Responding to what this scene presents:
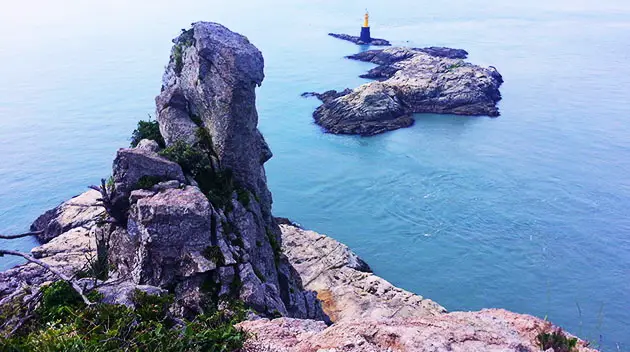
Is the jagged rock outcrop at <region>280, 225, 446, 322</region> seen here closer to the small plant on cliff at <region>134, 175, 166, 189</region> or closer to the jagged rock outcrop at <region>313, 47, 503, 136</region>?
the small plant on cliff at <region>134, 175, 166, 189</region>

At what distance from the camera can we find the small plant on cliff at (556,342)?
9.50 metres

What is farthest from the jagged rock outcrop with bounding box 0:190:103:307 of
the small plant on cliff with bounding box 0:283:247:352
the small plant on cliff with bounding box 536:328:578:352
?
the small plant on cliff with bounding box 536:328:578:352

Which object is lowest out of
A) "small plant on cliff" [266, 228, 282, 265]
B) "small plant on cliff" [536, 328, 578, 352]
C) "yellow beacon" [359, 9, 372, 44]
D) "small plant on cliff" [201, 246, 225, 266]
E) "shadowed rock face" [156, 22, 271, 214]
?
"small plant on cliff" [266, 228, 282, 265]

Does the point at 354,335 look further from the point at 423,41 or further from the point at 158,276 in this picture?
the point at 423,41

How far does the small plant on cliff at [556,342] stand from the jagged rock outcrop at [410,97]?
4056 cm

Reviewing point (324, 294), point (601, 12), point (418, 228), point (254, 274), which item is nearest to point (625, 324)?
point (418, 228)

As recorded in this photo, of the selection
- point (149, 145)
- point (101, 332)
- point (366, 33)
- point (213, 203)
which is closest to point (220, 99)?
point (149, 145)

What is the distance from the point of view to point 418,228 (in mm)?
32438

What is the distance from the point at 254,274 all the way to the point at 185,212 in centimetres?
268

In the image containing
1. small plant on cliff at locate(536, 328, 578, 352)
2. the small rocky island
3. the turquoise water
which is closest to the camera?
the small rocky island

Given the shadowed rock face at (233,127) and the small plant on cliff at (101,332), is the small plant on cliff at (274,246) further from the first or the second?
the small plant on cliff at (101,332)

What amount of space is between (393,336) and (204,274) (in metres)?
6.76

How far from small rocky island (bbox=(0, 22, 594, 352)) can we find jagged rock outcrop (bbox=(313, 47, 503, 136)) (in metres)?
27.8

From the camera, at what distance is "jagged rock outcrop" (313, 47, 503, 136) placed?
51406 mm
